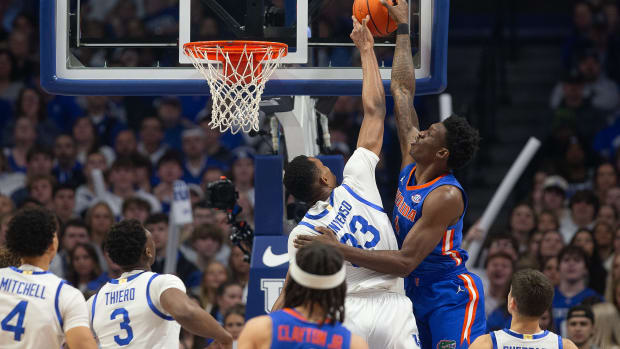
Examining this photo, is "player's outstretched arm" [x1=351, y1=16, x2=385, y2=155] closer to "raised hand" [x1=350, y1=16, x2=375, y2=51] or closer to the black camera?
"raised hand" [x1=350, y1=16, x2=375, y2=51]

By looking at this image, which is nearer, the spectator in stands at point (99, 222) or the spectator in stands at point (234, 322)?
the spectator in stands at point (234, 322)

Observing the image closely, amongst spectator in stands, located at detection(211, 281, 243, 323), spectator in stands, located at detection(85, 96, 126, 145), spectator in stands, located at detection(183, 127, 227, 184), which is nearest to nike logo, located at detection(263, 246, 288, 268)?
spectator in stands, located at detection(211, 281, 243, 323)

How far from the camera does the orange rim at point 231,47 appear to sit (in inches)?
224

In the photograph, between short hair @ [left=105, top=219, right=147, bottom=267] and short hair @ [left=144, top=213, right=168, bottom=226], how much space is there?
3.96 meters

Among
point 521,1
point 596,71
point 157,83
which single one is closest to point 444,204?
point 157,83

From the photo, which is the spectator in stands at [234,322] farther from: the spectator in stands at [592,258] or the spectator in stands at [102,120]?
the spectator in stands at [102,120]

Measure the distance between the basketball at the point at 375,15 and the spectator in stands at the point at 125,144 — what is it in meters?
5.05

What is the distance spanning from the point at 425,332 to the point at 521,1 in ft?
30.4

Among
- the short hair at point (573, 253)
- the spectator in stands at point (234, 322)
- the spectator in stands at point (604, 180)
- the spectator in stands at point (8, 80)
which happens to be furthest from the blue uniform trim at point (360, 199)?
the spectator in stands at point (8, 80)

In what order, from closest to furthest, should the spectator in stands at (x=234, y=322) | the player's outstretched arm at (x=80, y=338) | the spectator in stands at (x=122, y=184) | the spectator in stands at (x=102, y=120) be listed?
1. the player's outstretched arm at (x=80, y=338)
2. the spectator in stands at (x=234, y=322)
3. the spectator in stands at (x=122, y=184)
4. the spectator in stands at (x=102, y=120)

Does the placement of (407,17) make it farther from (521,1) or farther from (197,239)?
(521,1)

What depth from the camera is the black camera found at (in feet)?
22.3

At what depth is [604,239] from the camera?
8711 mm

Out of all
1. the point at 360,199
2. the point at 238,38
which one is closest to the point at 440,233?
the point at 360,199
